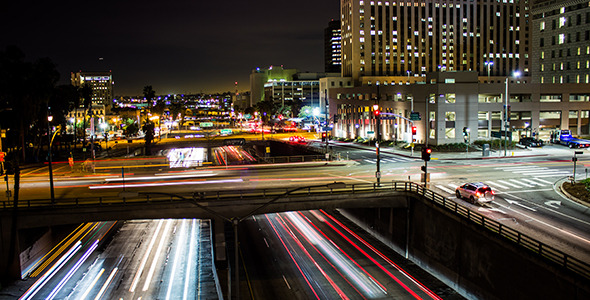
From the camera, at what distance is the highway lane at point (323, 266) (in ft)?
89.1

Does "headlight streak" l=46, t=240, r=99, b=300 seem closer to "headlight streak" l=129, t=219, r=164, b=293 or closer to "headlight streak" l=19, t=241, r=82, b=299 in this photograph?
"headlight streak" l=19, t=241, r=82, b=299

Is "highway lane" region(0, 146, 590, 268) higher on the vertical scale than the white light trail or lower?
higher

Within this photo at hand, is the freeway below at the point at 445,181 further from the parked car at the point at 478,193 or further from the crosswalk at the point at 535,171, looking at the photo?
the parked car at the point at 478,193

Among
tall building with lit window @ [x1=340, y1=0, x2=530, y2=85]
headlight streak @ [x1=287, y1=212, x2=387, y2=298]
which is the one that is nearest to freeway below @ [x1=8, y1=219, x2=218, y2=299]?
headlight streak @ [x1=287, y1=212, x2=387, y2=298]

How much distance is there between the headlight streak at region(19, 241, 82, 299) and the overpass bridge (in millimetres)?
2391

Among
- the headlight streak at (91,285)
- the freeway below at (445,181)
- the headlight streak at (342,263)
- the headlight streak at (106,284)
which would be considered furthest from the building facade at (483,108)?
the headlight streak at (91,285)

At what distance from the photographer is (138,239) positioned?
37.9m

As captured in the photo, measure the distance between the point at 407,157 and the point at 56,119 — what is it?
244 ft

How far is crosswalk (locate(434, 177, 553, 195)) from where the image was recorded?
3741 centimetres

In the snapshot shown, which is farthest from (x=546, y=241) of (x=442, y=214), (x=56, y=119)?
(x=56, y=119)

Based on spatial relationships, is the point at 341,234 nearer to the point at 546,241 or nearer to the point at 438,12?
the point at 546,241

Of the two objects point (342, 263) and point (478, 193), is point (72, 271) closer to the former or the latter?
point (342, 263)

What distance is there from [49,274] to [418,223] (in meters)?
A: 26.6

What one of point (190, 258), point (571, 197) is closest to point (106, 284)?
point (190, 258)
